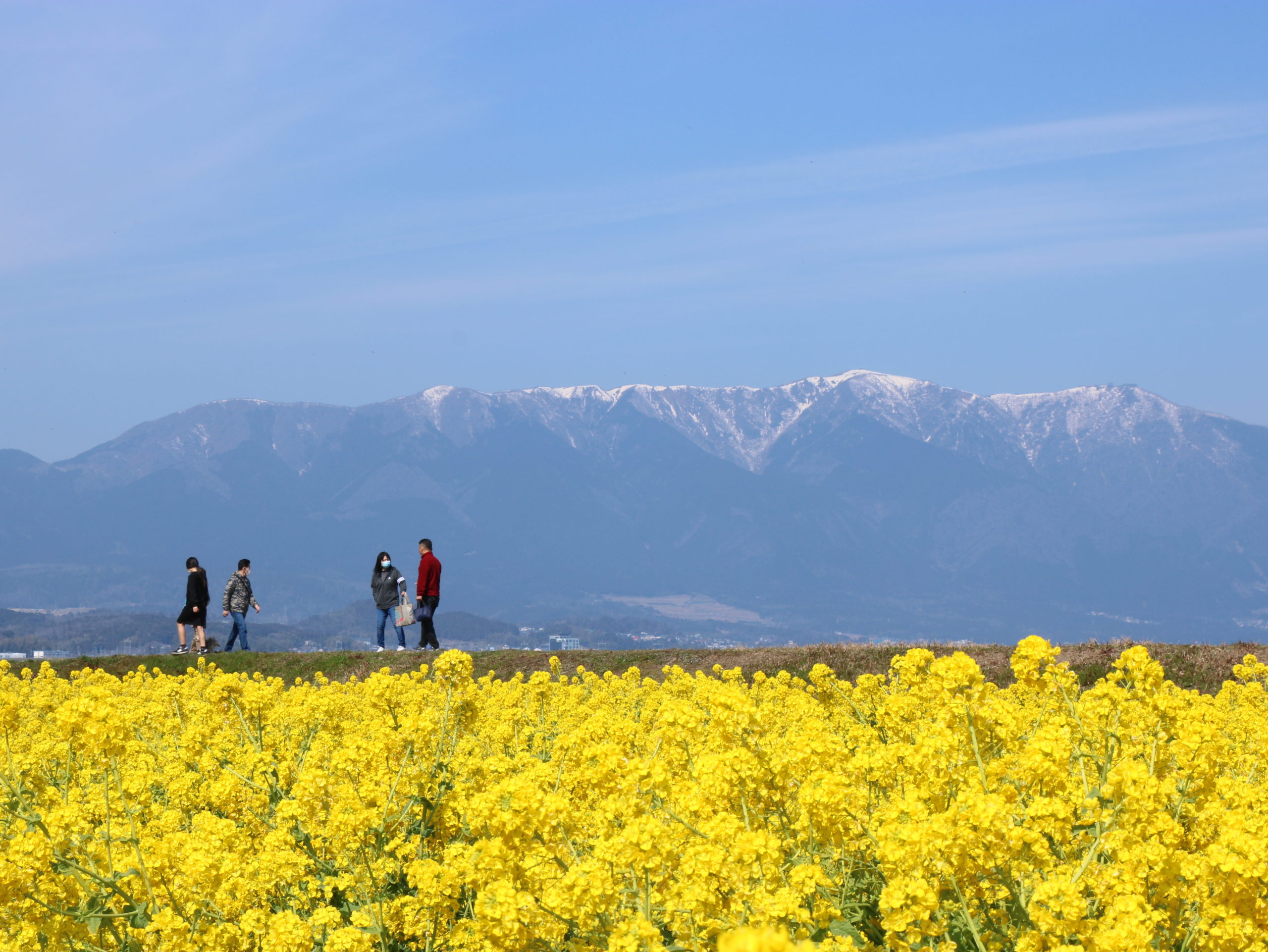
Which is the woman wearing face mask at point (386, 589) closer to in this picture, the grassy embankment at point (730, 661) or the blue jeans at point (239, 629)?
the grassy embankment at point (730, 661)

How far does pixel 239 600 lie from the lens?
1033 inches

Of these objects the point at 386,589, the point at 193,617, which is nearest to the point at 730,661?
the point at 386,589

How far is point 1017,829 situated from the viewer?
174 inches

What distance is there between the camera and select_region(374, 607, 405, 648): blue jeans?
2631cm

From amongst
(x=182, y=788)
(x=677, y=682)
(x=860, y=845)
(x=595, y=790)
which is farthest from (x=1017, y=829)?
(x=677, y=682)

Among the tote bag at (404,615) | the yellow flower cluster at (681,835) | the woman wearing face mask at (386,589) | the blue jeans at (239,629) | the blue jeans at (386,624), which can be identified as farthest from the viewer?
the blue jeans at (386,624)

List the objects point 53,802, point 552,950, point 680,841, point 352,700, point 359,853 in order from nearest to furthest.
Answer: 1. point 552,950
2. point 680,841
3. point 359,853
4. point 53,802
5. point 352,700

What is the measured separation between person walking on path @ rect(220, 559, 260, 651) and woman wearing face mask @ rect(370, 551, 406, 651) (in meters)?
2.79

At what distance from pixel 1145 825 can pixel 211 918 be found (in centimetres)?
471

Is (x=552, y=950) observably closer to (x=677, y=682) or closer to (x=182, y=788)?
(x=182, y=788)

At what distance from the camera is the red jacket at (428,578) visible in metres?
24.8

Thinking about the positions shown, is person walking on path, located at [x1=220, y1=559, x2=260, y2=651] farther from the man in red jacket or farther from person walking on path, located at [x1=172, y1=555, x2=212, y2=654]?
the man in red jacket

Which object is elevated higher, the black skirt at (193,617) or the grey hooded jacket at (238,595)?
the grey hooded jacket at (238,595)

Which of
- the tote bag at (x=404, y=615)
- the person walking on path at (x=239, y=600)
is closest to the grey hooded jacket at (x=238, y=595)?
the person walking on path at (x=239, y=600)
